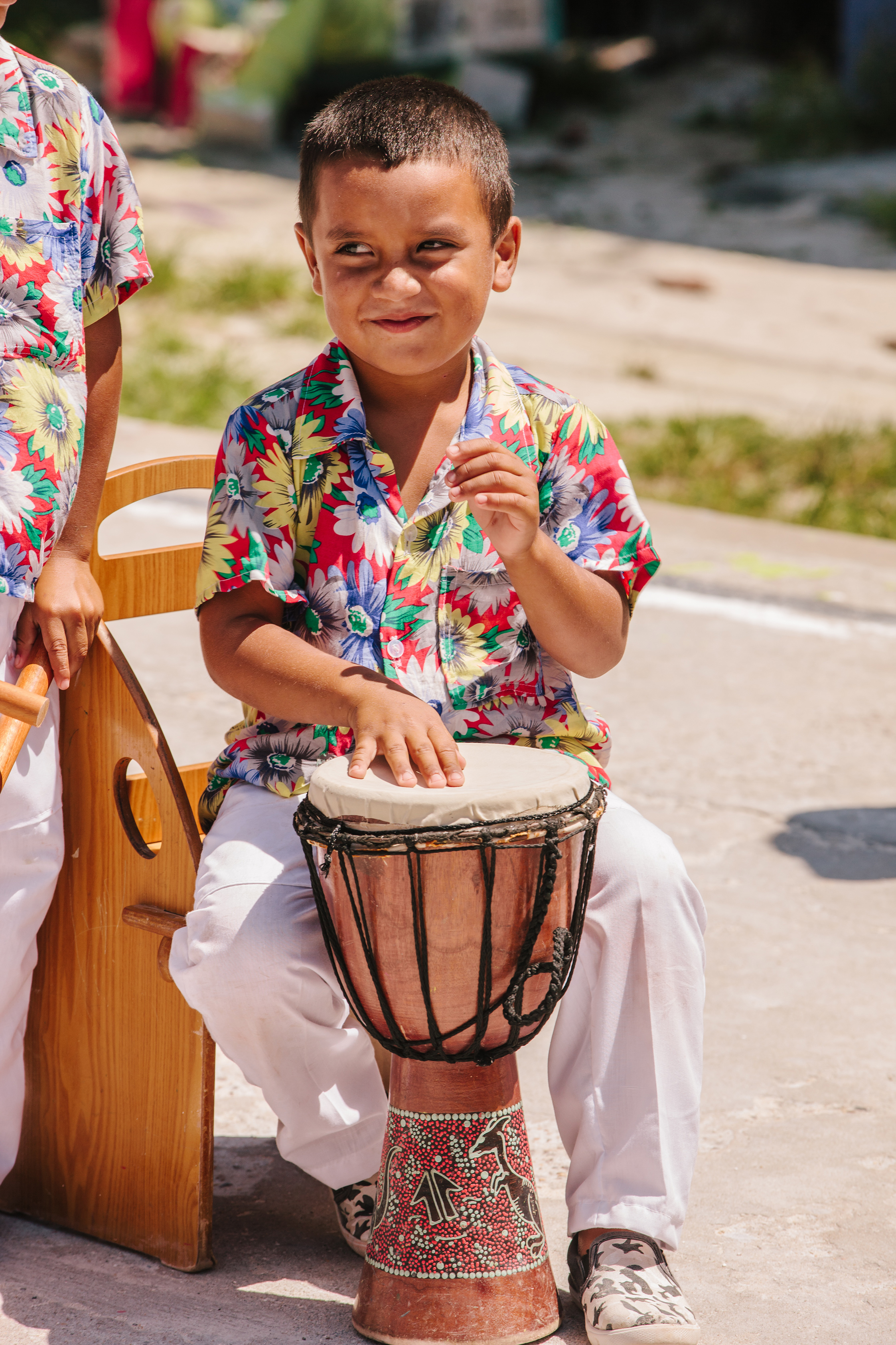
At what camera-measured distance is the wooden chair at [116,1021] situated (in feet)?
6.99

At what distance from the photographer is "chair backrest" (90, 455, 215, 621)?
2439 mm

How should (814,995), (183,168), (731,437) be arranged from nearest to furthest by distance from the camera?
(814,995), (731,437), (183,168)

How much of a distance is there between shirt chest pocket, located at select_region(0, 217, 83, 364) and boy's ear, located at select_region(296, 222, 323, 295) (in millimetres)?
308

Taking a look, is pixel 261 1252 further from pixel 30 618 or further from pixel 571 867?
pixel 30 618

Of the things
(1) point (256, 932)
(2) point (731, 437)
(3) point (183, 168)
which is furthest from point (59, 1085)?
(3) point (183, 168)

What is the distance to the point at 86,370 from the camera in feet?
7.79

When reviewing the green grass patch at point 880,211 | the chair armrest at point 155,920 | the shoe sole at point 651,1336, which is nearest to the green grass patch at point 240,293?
the green grass patch at point 880,211

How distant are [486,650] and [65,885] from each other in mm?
673

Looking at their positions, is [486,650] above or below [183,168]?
below

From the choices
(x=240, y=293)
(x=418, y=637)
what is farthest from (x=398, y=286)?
(x=240, y=293)

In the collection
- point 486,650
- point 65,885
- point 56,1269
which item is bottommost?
point 56,1269

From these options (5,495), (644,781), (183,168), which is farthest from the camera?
(183,168)

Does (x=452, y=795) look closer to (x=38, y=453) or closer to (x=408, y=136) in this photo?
(x=38, y=453)

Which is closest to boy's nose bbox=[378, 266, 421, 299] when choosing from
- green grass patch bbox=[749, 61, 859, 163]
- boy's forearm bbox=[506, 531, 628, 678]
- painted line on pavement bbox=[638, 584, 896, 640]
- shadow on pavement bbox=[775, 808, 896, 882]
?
boy's forearm bbox=[506, 531, 628, 678]
